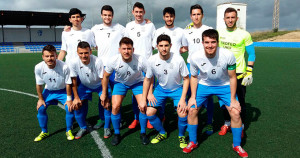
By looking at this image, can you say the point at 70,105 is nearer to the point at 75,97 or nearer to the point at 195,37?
the point at 75,97

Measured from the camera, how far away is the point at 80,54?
12.0ft

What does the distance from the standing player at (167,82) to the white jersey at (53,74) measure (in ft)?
4.73

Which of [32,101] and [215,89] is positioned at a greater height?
[215,89]

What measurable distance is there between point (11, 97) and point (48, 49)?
381 cm

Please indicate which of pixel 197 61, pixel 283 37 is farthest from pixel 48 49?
pixel 283 37

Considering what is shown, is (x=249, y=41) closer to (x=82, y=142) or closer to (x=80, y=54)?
(x=80, y=54)

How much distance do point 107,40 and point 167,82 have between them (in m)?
1.61

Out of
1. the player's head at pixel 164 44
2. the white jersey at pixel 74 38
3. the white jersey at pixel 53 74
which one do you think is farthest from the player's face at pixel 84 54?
the player's head at pixel 164 44

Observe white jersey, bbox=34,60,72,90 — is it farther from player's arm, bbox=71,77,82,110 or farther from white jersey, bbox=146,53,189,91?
white jersey, bbox=146,53,189,91

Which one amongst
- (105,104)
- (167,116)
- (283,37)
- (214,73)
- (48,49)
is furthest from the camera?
(283,37)

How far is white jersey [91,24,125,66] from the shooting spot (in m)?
4.34

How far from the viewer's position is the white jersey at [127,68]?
374cm

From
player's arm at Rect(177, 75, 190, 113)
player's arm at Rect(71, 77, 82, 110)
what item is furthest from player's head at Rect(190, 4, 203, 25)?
player's arm at Rect(71, 77, 82, 110)

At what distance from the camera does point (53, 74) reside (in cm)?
378
